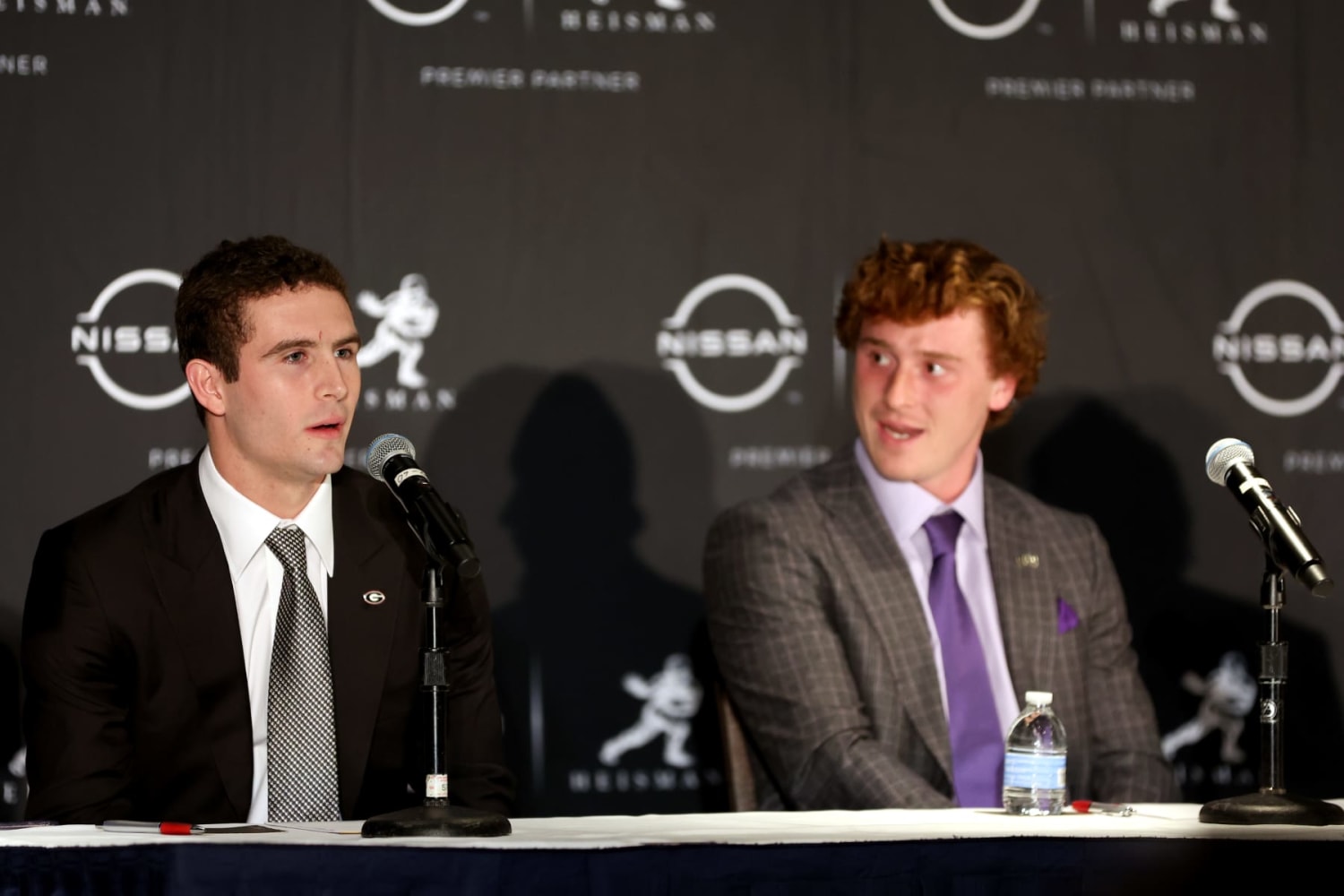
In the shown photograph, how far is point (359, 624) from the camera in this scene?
2.86m

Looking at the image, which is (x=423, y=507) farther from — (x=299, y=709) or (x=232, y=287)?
(x=232, y=287)

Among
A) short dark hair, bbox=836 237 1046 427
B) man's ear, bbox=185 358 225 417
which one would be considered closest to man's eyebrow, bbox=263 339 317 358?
man's ear, bbox=185 358 225 417

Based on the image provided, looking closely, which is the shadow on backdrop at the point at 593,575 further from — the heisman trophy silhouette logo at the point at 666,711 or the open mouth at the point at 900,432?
the open mouth at the point at 900,432

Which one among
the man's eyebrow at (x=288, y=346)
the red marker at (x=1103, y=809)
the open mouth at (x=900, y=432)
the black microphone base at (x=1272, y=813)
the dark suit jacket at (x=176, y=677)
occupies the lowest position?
the red marker at (x=1103, y=809)

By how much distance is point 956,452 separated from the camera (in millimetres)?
3445

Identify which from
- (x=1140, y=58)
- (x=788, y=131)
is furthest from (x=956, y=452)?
(x=1140, y=58)

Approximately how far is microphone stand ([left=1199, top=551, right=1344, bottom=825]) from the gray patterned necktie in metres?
1.41

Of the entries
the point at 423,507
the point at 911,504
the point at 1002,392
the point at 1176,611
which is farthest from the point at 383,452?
the point at 1176,611

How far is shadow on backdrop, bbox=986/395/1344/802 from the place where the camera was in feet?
13.6

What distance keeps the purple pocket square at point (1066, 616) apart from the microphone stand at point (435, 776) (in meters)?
1.60

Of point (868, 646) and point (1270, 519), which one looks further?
point (868, 646)

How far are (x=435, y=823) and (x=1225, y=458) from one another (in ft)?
4.37

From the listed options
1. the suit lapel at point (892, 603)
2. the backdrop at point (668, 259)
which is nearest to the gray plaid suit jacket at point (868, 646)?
the suit lapel at point (892, 603)

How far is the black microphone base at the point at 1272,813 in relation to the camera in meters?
2.33
